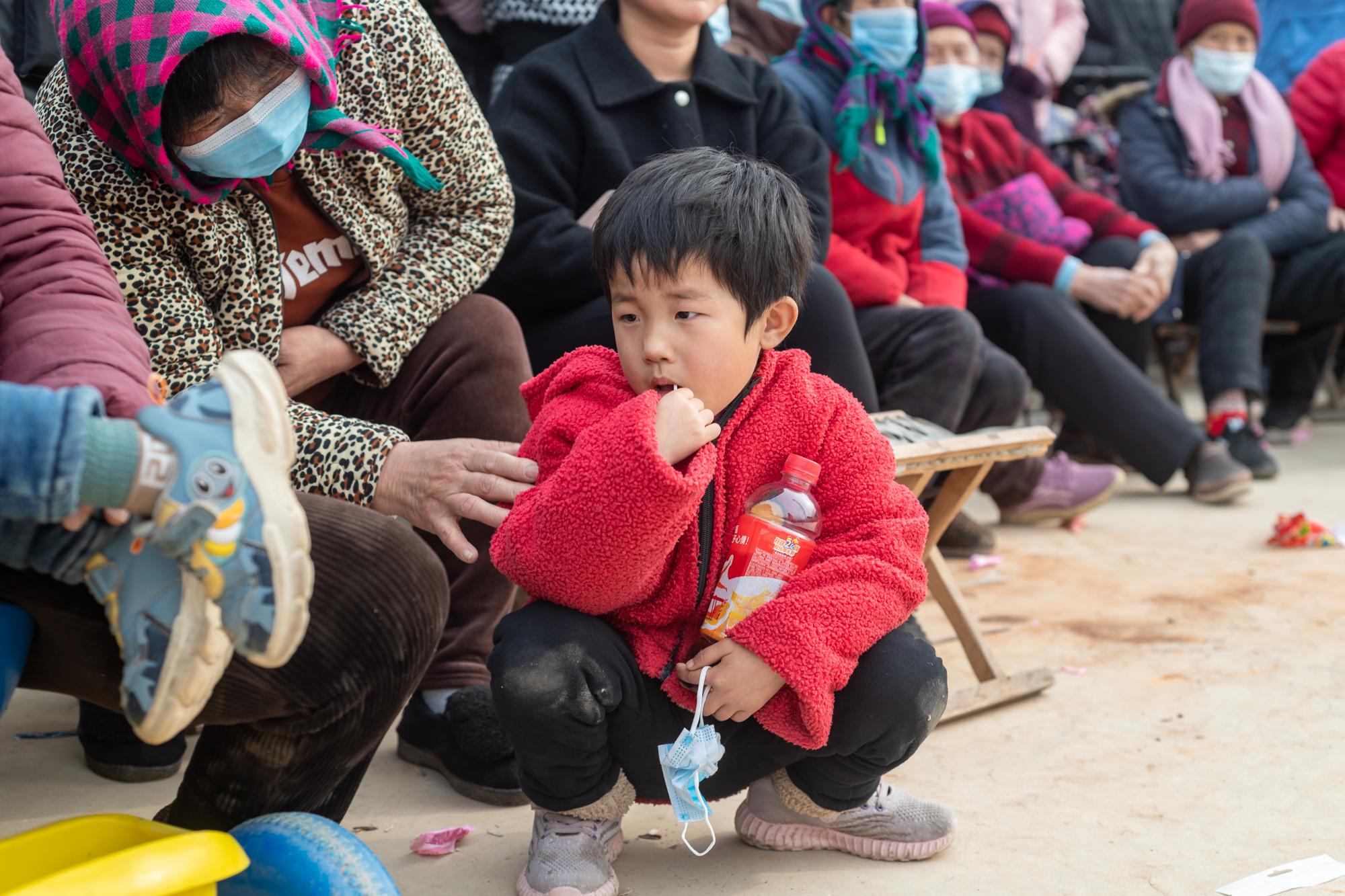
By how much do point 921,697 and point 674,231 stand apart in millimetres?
711

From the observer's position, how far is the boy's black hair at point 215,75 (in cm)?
169

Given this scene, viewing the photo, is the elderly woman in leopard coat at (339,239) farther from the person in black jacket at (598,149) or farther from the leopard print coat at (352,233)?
the person in black jacket at (598,149)

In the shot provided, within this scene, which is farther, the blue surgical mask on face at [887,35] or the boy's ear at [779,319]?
the blue surgical mask on face at [887,35]

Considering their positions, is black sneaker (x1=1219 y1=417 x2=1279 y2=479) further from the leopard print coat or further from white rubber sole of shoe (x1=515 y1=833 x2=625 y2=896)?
white rubber sole of shoe (x1=515 y1=833 x2=625 y2=896)

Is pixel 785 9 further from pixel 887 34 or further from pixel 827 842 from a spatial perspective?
pixel 827 842

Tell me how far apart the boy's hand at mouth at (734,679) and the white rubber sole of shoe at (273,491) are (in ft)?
2.16

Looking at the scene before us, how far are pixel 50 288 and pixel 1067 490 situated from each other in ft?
11.1

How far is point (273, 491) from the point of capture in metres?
1.10

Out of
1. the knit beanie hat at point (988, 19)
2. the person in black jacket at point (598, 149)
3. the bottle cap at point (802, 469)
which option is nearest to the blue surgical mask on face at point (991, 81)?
the knit beanie hat at point (988, 19)

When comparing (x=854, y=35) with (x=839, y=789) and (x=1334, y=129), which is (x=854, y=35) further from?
(x=1334, y=129)

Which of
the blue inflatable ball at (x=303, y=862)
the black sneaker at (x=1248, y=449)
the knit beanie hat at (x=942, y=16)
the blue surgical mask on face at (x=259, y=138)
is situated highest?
the blue surgical mask on face at (x=259, y=138)

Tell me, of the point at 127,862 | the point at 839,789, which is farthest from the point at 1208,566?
the point at 127,862

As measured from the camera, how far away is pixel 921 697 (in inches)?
66.3

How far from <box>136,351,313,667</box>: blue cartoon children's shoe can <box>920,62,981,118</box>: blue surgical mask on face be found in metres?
3.66
